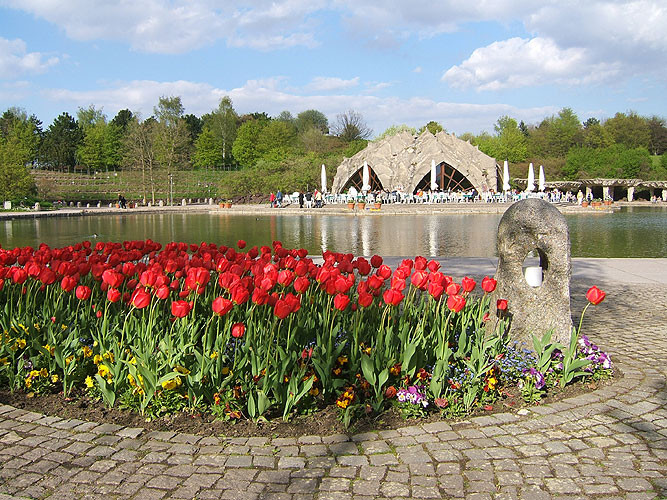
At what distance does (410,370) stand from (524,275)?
1.62m

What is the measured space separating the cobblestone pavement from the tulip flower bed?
25cm

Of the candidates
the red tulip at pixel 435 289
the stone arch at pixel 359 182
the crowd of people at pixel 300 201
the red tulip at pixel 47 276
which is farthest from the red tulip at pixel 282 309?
the stone arch at pixel 359 182

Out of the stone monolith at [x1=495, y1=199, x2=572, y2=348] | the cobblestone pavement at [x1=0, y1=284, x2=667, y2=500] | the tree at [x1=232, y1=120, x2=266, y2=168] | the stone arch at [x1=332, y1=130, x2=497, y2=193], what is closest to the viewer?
the cobblestone pavement at [x1=0, y1=284, x2=667, y2=500]

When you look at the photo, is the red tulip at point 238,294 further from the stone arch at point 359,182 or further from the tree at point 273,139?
the tree at point 273,139

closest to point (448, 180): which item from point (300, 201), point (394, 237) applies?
point (300, 201)

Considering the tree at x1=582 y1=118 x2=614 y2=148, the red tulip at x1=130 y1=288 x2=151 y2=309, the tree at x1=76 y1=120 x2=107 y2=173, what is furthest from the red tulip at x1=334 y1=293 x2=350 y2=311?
the tree at x1=582 y1=118 x2=614 y2=148

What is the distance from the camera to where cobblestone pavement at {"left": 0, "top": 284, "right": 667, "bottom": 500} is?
2645mm

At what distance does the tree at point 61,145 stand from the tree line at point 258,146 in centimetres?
Result: 11

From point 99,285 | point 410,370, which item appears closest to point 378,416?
point 410,370

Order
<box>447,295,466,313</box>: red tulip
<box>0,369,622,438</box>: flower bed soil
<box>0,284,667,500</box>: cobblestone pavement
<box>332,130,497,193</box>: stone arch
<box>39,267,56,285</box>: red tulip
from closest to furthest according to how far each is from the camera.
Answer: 1. <box>0,284,667,500</box>: cobblestone pavement
2. <box>0,369,622,438</box>: flower bed soil
3. <box>447,295,466,313</box>: red tulip
4. <box>39,267,56,285</box>: red tulip
5. <box>332,130,497,193</box>: stone arch

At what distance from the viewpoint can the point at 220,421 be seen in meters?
3.37

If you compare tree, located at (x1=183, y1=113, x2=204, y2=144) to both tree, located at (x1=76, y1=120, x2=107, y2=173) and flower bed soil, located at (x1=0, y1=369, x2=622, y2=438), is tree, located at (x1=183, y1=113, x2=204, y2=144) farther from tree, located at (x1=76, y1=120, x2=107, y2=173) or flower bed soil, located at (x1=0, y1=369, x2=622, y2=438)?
flower bed soil, located at (x1=0, y1=369, x2=622, y2=438)

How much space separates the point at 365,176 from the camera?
38500mm

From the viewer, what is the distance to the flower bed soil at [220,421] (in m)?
3.29
